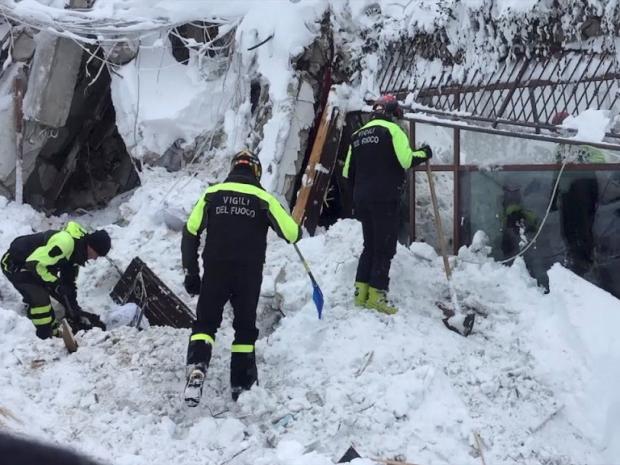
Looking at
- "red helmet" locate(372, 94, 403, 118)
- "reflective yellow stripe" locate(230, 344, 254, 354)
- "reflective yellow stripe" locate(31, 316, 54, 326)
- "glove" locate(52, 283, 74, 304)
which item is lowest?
"reflective yellow stripe" locate(31, 316, 54, 326)

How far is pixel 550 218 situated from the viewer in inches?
227

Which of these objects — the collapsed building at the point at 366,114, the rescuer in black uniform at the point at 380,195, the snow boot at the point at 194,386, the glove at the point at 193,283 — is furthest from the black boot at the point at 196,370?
the collapsed building at the point at 366,114

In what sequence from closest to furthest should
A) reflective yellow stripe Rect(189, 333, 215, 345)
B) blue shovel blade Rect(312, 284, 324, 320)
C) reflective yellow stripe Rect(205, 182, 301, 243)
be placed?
reflective yellow stripe Rect(189, 333, 215, 345)
reflective yellow stripe Rect(205, 182, 301, 243)
blue shovel blade Rect(312, 284, 324, 320)

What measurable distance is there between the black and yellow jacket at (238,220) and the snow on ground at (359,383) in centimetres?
93

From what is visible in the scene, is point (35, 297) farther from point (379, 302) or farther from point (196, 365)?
point (379, 302)

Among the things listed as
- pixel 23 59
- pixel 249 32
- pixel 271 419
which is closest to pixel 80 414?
pixel 271 419

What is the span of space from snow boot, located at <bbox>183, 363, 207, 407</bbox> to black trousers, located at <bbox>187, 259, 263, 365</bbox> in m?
0.32

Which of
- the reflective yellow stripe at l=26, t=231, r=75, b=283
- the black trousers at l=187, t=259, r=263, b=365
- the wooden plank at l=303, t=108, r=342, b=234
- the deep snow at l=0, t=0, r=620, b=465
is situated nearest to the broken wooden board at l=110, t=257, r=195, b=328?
the deep snow at l=0, t=0, r=620, b=465

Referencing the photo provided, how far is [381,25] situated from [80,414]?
5.26 metres

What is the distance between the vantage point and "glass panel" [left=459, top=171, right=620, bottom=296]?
5.29 metres

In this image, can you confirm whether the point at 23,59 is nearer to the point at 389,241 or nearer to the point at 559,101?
the point at 389,241

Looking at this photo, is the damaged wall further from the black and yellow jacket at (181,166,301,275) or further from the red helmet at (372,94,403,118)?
the black and yellow jacket at (181,166,301,275)

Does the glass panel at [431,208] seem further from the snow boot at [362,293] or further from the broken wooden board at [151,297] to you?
the broken wooden board at [151,297]

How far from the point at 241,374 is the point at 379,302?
1471 mm
